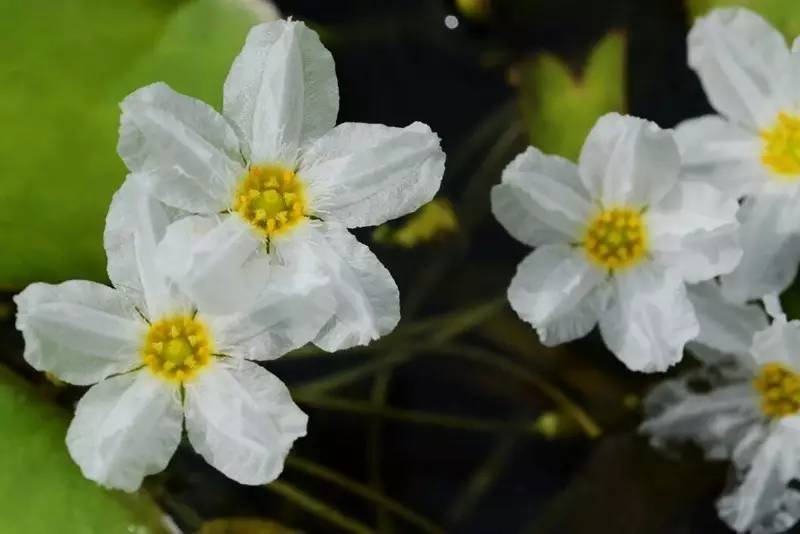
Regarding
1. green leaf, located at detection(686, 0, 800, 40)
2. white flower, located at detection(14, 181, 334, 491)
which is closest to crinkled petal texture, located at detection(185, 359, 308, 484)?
white flower, located at detection(14, 181, 334, 491)

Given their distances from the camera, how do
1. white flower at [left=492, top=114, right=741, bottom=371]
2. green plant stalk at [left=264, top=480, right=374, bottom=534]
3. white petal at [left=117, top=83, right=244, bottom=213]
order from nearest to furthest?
white petal at [left=117, top=83, right=244, bottom=213], white flower at [left=492, top=114, right=741, bottom=371], green plant stalk at [left=264, top=480, right=374, bottom=534]

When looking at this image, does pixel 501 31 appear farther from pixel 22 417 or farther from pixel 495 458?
pixel 22 417

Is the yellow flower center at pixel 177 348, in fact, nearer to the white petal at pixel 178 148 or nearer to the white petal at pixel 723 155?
the white petal at pixel 178 148

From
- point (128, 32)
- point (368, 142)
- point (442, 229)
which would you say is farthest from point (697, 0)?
point (128, 32)

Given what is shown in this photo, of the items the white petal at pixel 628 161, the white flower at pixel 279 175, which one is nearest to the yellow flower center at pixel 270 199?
the white flower at pixel 279 175

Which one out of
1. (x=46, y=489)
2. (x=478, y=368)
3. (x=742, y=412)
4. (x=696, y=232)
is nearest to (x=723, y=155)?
(x=696, y=232)

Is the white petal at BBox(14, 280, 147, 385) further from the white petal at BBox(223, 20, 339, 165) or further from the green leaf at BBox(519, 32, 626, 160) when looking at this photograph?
the green leaf at BBox(519, 32, 626, 160)

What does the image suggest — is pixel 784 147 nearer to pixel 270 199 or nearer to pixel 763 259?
pixel 763 259
